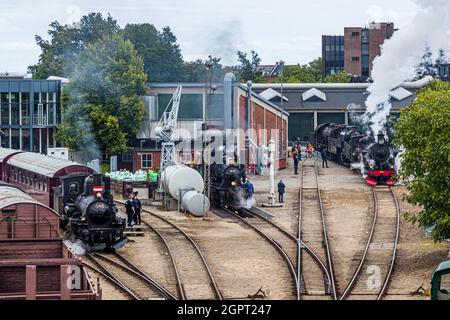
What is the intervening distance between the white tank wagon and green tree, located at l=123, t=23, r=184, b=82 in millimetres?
55436

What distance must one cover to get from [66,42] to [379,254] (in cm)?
6659

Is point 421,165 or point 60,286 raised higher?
point 421,165

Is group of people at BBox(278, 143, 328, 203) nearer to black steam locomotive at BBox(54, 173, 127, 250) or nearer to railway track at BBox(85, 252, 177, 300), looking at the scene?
black steam locomotive at BBox(54, 173, 127, 250)

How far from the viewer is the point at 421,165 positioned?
78.1ft

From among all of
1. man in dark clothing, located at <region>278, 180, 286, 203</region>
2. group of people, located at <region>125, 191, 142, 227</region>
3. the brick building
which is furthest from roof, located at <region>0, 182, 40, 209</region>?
the brick building

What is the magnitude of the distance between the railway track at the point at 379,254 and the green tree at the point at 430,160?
1731 millimetres

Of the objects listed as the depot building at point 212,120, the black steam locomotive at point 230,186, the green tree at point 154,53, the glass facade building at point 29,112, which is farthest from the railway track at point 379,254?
the green tree at point 154,53

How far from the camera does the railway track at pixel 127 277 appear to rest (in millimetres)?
20062

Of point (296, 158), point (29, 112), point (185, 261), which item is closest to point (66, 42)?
point (29, 112)

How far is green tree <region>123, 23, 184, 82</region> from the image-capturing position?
92.1m

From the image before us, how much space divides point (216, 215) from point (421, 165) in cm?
1400

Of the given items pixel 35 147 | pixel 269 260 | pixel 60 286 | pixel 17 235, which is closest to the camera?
pixel 60 286
